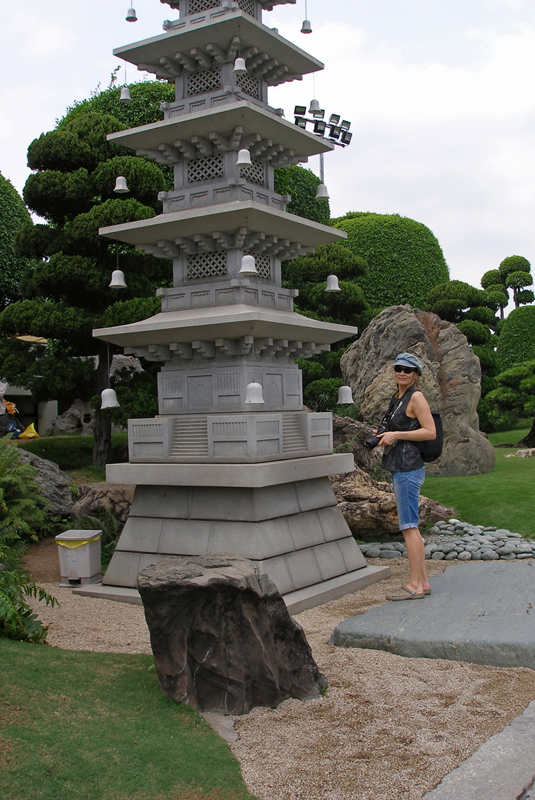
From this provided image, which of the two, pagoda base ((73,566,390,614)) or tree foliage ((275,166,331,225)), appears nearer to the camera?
pagoda base ((73,566,390,614))

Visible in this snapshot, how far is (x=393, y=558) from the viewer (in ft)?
37.4

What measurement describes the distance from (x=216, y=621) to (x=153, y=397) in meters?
10.1

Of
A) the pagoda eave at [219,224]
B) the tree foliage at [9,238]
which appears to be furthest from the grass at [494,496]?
the tree foliage at [9,238]

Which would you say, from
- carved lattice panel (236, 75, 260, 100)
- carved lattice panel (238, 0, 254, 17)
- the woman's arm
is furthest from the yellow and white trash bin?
carved lattice panel (238, 0, 254, 17)

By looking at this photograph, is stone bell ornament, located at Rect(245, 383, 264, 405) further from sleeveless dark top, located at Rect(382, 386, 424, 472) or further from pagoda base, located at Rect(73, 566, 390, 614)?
pagoda base, located at Rect(73, 566, 390, 614)

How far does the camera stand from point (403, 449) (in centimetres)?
726

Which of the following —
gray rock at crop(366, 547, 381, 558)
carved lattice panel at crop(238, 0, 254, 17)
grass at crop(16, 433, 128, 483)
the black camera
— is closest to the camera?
the black camera

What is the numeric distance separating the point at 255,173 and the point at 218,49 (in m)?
1.72

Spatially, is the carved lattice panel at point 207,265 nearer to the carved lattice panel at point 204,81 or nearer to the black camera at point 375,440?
the carved lattice panel at point 204,81

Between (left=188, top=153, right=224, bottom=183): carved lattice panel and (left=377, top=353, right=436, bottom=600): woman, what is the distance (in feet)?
14.4

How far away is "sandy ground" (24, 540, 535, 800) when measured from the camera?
394cm

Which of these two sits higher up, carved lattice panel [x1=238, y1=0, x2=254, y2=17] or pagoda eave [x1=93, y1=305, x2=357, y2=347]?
carved lattice panel [x1=238, y1=0, x2=254, y2=17]

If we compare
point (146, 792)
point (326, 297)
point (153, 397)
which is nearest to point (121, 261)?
point (153, 397)

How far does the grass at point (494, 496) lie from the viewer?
13.0m
